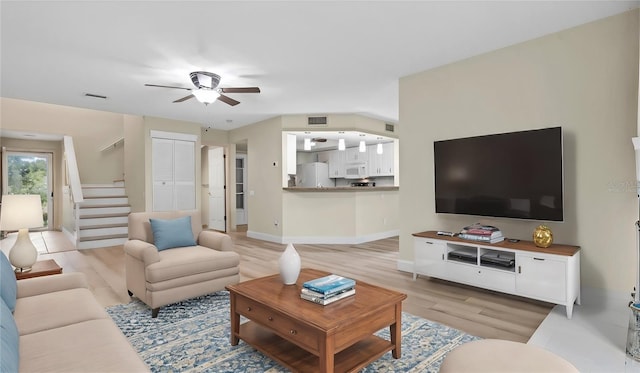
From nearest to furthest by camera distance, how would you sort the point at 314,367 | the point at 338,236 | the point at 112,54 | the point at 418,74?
1. the point at 314,367
2. the point at 112,54
3. the point at 418,74
4. the point at 338,236

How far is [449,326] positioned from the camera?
2631mm

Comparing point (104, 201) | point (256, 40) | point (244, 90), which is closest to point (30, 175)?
point (104, 201)

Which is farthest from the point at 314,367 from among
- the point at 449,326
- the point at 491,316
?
the point at 491,316

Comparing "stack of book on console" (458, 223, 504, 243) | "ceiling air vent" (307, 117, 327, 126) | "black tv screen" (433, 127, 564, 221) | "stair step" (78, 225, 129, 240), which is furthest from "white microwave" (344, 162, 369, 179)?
"stair step" (78, 225, 129, 240)

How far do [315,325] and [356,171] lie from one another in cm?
759

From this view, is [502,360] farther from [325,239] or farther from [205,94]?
[325,239]

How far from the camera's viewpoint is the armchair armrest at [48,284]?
220 cm

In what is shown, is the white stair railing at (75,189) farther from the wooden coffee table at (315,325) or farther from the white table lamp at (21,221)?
the wooden coffee table at (315,325)

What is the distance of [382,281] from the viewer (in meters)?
3.87

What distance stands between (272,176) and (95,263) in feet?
10.9

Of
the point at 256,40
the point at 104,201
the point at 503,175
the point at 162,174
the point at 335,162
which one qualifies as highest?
the point at 256,40

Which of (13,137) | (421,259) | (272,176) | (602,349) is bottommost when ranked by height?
(602,349)

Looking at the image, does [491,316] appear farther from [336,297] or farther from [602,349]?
[336,297]

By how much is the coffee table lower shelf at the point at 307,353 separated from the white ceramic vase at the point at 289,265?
0.40m
